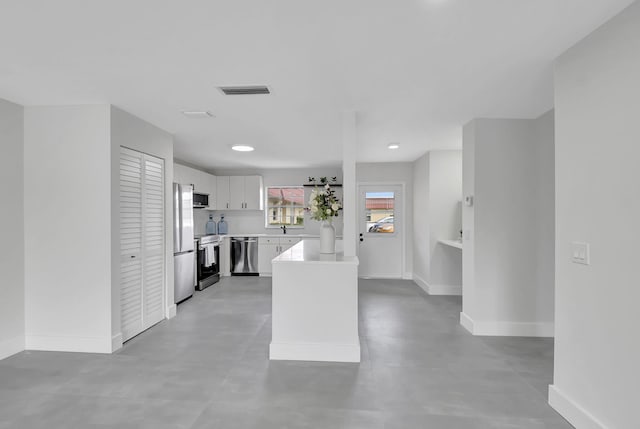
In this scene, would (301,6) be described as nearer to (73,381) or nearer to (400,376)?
(400,376)

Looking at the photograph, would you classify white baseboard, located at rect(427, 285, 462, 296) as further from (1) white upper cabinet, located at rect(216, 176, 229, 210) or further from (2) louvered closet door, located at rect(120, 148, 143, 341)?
(1) white upper cabinet, located at rect(216, 176, 229, 210)

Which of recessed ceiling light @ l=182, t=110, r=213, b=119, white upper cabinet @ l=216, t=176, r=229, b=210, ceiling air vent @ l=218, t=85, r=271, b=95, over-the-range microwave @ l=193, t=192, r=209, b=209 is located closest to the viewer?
ceiling air vent @ l=218, t=85, r=271, b=95

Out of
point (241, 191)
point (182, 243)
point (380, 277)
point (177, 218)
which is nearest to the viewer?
point (177, 218)

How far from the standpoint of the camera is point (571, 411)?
217 cm

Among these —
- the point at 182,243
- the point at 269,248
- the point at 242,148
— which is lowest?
the point at 269,248

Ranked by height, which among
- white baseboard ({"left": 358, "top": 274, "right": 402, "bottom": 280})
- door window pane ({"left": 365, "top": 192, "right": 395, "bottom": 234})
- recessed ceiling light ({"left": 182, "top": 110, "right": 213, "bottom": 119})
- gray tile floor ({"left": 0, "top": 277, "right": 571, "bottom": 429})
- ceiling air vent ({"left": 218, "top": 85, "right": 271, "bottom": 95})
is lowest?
gray tile floor ({"left": 0, "top": 277, "right": 571, "bottom": 429})

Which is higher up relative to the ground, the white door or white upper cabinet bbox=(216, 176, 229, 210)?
white upper cabinet bbox=(216, 176, 229, 210)

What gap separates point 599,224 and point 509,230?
1.84 m

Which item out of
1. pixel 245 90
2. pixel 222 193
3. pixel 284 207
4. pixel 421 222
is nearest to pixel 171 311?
pixel 245 90

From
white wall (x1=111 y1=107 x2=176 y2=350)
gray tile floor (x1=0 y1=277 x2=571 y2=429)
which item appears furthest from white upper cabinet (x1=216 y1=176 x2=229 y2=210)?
gray tile floor (x1=0 y1=277 x2=571 y2=429)

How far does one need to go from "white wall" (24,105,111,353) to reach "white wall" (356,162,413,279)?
4.62 metres

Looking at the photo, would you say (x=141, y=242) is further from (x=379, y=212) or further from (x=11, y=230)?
(x=379, y=212)

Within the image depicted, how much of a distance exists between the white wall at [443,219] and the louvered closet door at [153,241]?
402 cm

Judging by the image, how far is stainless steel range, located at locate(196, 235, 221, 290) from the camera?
19.9 feet
